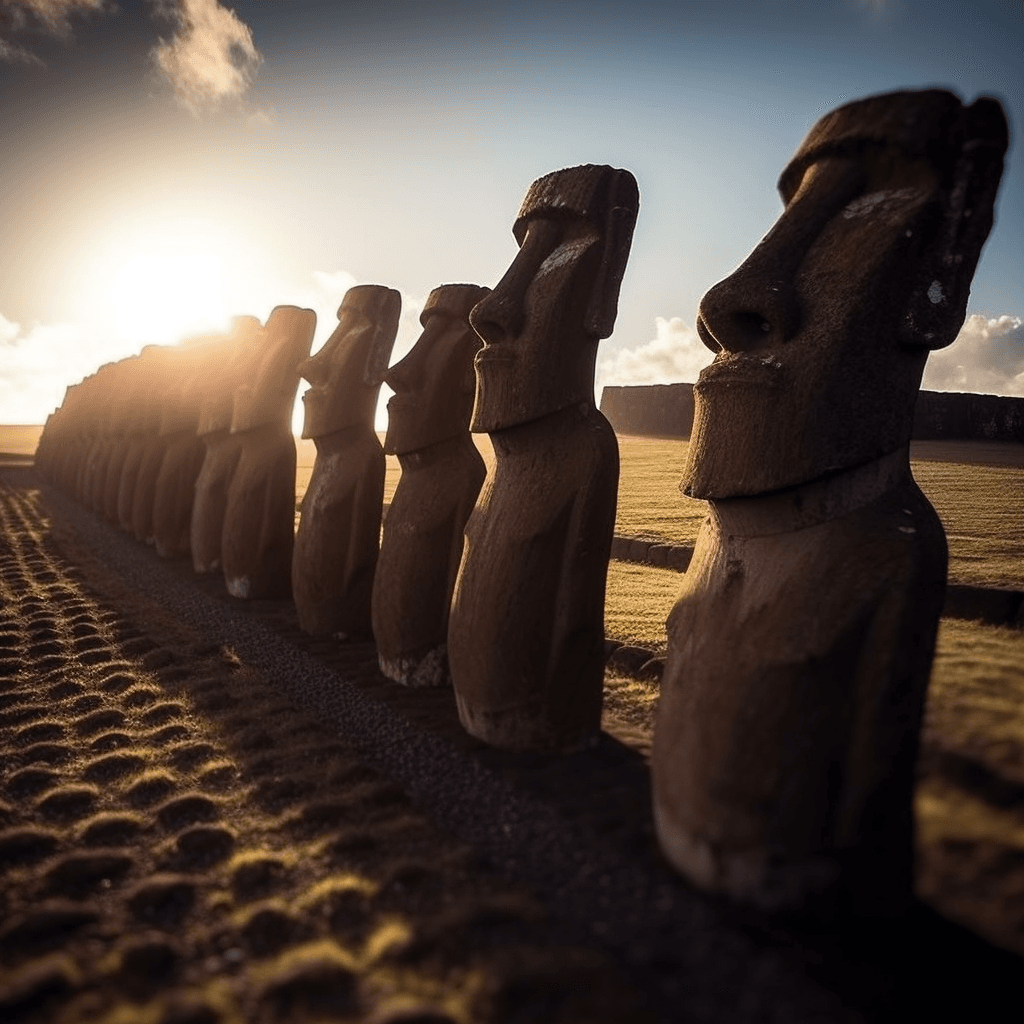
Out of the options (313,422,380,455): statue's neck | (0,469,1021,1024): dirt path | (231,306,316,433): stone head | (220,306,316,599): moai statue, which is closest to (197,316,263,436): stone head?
(231,306,316,433): stone head

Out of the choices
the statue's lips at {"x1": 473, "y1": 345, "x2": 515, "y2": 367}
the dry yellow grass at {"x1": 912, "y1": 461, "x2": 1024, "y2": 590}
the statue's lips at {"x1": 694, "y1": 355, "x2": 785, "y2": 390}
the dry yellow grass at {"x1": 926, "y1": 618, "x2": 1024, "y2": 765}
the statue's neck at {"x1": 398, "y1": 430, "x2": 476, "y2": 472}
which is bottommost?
the dry yellow grass at {"x1": 912, "y1": 461, "x2": 1024, "y2": 590}

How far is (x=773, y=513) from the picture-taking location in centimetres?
220

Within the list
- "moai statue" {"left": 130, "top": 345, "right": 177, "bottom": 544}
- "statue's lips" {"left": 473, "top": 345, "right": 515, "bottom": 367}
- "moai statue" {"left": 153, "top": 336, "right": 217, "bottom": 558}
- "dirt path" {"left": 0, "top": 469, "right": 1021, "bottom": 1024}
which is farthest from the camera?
"moai statue" {"left": 130, "top": 345, "right": 177, "bottom": 544}

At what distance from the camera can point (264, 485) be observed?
5949 mm

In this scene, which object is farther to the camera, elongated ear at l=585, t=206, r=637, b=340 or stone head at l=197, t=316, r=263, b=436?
stone head at l=197, t=316, r=263, b=436

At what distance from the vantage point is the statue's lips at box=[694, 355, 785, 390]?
2141mm

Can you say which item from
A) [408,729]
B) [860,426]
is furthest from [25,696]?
[860,426]

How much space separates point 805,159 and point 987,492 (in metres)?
6.20

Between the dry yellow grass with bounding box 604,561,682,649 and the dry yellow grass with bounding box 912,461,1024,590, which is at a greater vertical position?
the dry yellow grass with bounding box 912,461,1024,590

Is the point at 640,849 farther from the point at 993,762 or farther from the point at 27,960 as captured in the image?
the point at 27,960

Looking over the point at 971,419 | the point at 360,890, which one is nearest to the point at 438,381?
the point at 360,890

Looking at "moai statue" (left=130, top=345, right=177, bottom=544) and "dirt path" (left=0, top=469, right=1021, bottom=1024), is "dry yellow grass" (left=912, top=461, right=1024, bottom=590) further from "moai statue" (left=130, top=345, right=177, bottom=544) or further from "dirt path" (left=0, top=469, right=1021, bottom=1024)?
"moai statue" (left=130, top=345, right=177, bottom=544)

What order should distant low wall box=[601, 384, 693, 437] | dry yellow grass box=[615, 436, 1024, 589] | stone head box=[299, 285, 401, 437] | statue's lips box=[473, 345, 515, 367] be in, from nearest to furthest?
1. statue's lips box=[473, 345, 515, 367]
2. dry yellow grass box=[615, 436, 1024, 589]
3. stone head box=[299, 285, 401, 437]
4. distant low wall box=[601, 384, 693, 437]

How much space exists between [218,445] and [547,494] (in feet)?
15.5
